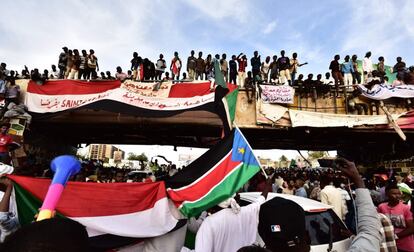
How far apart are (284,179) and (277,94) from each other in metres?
3.42

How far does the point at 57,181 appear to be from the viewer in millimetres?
1639

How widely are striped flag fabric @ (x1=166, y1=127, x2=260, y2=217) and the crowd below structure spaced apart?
195 mm

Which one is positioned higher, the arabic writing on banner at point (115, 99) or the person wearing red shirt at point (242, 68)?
the person wearing red shirt at point (242, 68)

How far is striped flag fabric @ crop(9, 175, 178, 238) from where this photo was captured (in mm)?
3359

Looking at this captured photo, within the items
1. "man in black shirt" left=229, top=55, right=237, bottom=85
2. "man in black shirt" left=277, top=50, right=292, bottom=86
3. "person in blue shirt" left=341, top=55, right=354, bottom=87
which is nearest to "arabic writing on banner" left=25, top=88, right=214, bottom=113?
"man in black shirt" left=229, top=55, right=237, bottom=85

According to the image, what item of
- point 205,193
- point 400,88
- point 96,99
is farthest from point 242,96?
point 205,193

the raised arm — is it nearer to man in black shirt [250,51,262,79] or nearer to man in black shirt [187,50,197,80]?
man in black shirt [250,51,262,79]

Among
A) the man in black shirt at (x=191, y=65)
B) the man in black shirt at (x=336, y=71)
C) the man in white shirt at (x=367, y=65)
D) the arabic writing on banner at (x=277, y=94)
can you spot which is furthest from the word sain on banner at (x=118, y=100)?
the man in white shirt at (x=367, y=65)

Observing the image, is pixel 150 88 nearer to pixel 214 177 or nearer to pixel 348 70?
pixel 214 177

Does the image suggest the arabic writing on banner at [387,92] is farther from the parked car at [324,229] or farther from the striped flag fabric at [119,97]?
the parked car at [324,229]

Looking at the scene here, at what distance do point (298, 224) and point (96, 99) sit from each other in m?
8.62

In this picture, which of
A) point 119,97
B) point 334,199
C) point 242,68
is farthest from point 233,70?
point 334,199

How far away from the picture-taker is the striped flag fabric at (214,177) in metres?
3.33

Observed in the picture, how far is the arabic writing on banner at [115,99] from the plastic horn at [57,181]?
740 cm
